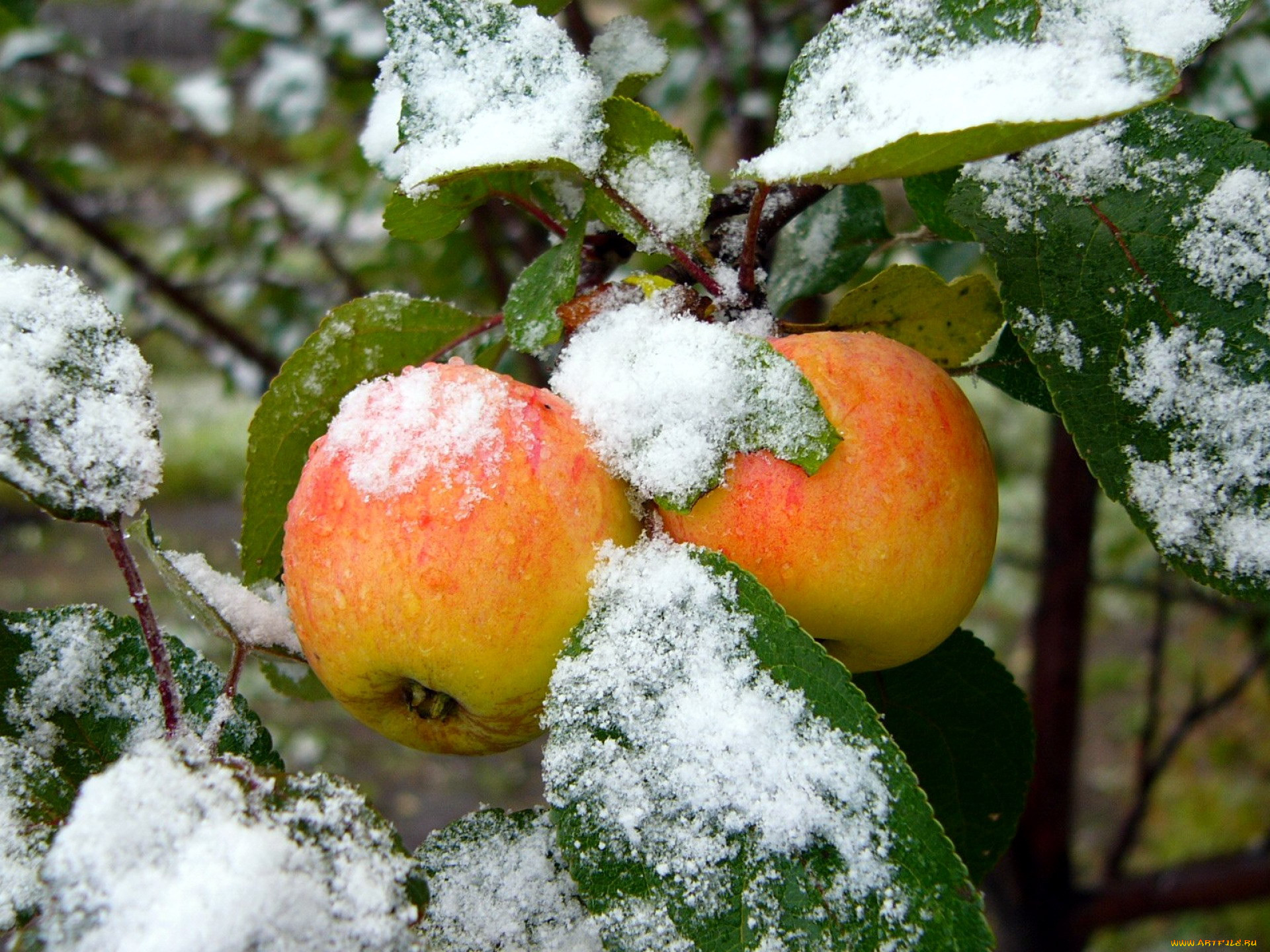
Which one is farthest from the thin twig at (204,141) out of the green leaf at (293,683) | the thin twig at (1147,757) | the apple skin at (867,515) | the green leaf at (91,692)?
the thin twig at (1147,757)

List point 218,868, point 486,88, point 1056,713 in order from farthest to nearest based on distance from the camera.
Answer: point 1056,713 < point 486,88 < point 218,868

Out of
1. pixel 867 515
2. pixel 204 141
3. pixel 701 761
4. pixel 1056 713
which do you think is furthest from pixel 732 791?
pixel 204 141

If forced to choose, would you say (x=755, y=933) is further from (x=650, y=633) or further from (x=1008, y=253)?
(x=1008, y=253)

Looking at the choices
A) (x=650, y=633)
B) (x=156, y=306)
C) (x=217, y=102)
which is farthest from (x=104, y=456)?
(x=156, y=306)

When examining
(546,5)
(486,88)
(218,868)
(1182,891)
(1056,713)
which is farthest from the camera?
(1056,713)

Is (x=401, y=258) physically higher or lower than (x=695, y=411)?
lower

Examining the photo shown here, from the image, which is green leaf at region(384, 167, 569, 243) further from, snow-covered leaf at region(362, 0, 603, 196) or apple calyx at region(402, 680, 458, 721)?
apple calyx at region(402, 680, 458, 721)

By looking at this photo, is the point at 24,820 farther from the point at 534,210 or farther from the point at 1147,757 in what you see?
the point at 1147,757
